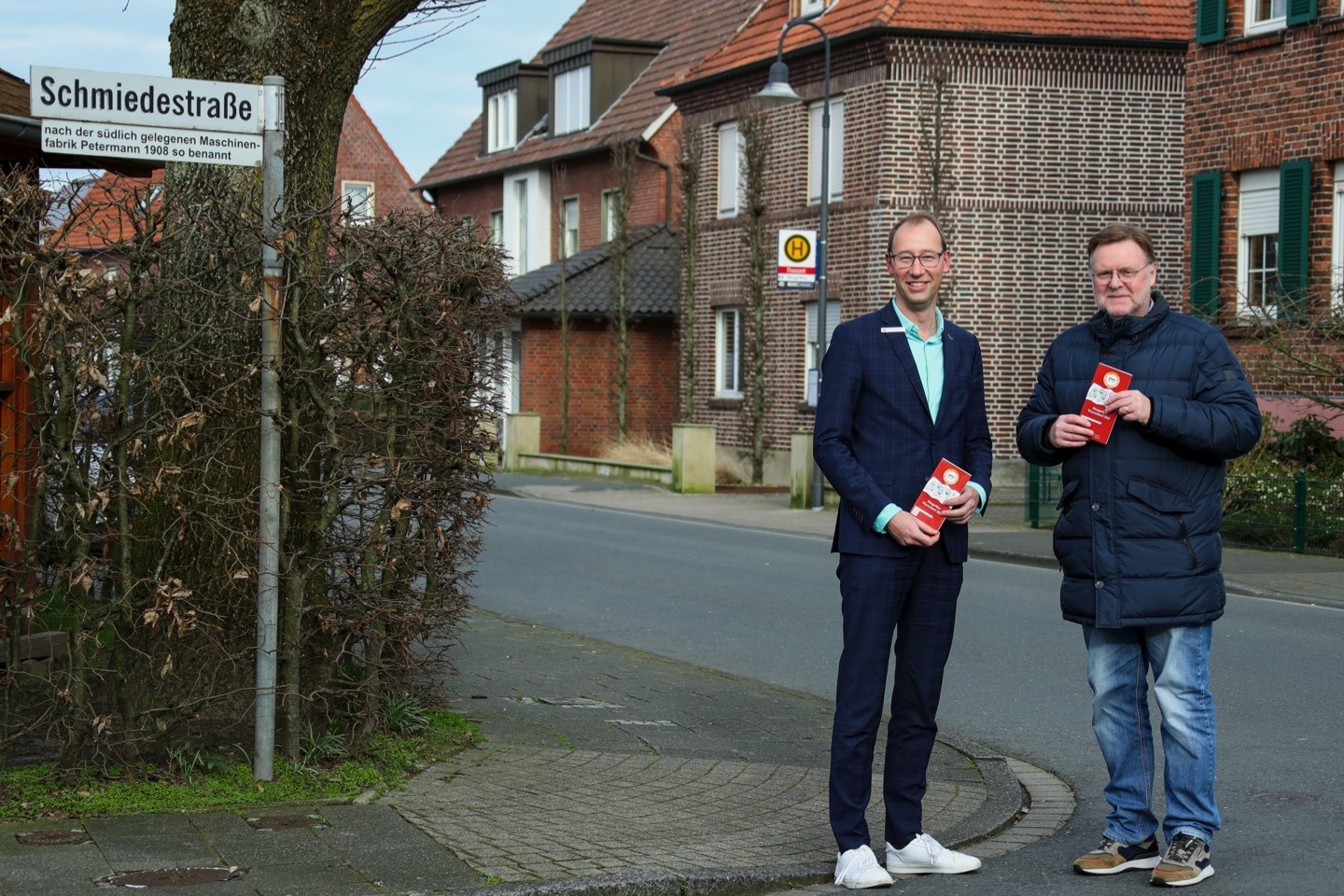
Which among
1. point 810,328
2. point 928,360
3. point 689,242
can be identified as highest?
point 689,242

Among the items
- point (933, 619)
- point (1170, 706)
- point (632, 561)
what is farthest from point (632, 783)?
point (632, 561)

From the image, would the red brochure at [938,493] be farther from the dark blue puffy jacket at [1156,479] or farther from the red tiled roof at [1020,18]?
the red tiled roof at [1020,18]

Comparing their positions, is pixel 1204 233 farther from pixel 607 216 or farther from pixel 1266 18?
pixel 607 216

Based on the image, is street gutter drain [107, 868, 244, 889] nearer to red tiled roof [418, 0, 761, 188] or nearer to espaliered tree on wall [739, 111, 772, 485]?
espaliered tree on wall [739, 111, 772, 485]

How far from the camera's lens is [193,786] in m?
6.30

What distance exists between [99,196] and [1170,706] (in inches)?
163

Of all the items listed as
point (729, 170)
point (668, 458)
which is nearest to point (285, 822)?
point (668, 458)

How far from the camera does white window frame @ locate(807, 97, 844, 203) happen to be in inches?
1166

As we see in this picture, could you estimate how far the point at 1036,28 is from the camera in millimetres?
28562

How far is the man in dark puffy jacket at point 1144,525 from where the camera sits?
18.1ft

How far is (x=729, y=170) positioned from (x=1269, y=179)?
13429mm

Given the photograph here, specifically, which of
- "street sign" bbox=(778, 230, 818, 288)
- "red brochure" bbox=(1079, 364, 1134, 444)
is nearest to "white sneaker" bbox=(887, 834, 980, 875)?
"red brochure" bbox=(1079, 364, 1134, 444)

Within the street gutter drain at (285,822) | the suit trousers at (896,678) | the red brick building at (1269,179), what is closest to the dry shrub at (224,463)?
the street gutter drain at (285,822)

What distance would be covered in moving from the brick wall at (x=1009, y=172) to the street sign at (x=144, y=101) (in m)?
22.3
